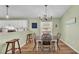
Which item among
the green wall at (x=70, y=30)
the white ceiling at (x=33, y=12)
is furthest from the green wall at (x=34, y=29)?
the green wall at (x=70, y=30)

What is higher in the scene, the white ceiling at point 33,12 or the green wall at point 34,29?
the white ceiling at point 33,12

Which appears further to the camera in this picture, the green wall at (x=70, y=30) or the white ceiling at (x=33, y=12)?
the green wall at (x=70, y=30)

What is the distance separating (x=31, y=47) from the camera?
1.69 m

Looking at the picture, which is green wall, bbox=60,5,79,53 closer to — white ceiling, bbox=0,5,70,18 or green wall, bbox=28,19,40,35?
white ceiling, bbox=0,5,70,18

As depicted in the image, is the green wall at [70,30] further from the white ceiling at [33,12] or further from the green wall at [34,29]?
the green wall at [34,29]

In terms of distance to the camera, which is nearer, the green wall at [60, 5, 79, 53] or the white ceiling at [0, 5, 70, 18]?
the white ceiling at [0, 5, 70, 18]

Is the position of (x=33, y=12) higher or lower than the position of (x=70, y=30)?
higher

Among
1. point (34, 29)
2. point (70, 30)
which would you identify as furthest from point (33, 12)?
point (70, 30)

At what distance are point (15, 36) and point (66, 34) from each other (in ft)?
2.63

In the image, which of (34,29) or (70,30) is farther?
(70,30)

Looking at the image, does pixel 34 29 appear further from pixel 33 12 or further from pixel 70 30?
pixel 70 30

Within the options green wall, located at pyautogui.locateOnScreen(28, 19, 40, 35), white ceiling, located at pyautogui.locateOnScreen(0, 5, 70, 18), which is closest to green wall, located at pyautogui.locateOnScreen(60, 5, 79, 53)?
white ceiling, located at pyautogui.locateOnScreen(0, 5, 70, 18)
